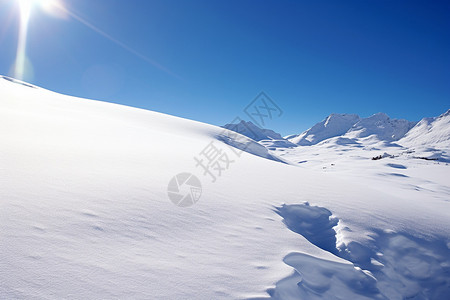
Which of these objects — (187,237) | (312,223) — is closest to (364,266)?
(312,223)

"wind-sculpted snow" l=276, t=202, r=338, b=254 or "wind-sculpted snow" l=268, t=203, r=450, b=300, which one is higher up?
"wind-sculpted snow" l=276, t=202, r=338, b=254

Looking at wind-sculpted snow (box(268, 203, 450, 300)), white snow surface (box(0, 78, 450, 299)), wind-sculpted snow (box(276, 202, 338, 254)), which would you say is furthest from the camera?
wind-sculpted snow (box(276, 202, 338, 254))

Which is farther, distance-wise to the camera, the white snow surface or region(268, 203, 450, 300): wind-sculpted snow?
region(268, 203, 450, 300): wind-sculpted snow

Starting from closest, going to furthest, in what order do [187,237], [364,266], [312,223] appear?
[187,237]
[364,266]
[312,223]

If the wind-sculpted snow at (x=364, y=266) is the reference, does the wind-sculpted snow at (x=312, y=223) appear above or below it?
above

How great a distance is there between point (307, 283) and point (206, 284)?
156 centimetres

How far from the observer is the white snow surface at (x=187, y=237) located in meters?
2.31

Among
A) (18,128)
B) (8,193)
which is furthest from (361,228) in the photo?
(18,128)

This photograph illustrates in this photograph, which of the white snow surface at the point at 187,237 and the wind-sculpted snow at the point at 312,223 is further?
the wind-sculpted snow at the point at 312,223

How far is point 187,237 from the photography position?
3359mm

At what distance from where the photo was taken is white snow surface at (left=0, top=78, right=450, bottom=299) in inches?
90.9

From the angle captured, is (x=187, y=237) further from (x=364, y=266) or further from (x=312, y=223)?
(x=364, y=266)

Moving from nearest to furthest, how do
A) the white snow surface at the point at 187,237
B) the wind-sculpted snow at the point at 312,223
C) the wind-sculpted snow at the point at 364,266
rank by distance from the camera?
1. the white snow surface at the point at 187,237
2. the wind-sculpted snow at the point at 364,266
3. the wind-sculpted snow at the point at 312,223

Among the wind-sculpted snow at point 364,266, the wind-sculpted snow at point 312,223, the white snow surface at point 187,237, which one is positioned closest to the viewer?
the white snow surface at point 187,237
